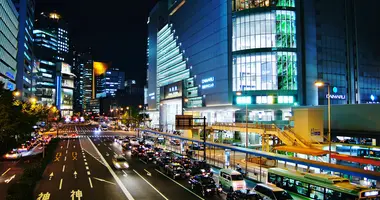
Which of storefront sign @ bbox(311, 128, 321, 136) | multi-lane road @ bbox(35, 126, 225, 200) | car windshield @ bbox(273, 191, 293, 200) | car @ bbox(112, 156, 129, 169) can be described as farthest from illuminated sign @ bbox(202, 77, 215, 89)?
car windshield @ bbox(273, 191, 293, 200)

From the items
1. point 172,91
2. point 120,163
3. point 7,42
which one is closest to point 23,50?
point 7,42

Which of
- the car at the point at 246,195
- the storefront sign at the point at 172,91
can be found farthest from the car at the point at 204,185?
the storefront sign at the point at 172,91

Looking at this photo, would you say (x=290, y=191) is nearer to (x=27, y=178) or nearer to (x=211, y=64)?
(x=27, y=178)

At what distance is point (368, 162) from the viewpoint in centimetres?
2902

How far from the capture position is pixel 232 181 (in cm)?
2556

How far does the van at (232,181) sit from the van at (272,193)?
3.53 metres

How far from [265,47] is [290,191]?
55.7 m

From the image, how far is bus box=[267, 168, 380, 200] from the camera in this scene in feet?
57.1

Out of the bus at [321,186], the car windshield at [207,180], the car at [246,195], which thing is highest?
the bus at [321,186]

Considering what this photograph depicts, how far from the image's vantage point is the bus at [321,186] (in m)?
17.4

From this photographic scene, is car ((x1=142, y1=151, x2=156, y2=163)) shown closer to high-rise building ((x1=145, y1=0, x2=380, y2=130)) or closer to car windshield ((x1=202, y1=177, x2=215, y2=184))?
car windshield ((x1=202, y1=177, x2=215, y2=184))

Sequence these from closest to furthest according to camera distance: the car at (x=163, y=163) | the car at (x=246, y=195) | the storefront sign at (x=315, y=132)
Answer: the car at (x=246, y=195), the car at (x=163, y=163), the storefront sign at (x=315, y=132)

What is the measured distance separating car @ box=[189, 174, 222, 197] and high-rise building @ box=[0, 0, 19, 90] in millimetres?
67455

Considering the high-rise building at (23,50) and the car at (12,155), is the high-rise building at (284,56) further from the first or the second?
the high-rise building at (23,50)
